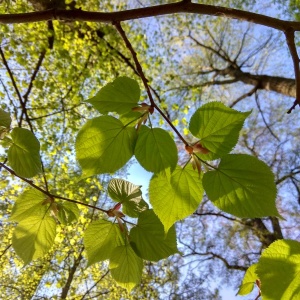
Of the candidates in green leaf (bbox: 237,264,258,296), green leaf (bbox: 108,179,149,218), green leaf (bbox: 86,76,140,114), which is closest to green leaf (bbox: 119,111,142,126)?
green leaf (bbox: 86,76,140,114)

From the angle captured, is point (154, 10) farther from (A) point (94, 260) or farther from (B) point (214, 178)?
(A) point (94, 260)

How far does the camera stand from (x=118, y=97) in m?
0.34

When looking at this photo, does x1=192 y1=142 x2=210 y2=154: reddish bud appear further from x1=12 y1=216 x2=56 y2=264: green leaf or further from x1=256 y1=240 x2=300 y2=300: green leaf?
x1=12 y1=216 x2=56 y2=264: green leaf

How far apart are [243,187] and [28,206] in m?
0.28

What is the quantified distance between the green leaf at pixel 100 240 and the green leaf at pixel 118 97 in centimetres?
15

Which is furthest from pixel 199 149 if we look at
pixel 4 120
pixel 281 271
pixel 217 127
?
pixel 4 120

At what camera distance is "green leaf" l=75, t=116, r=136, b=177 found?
32 cm

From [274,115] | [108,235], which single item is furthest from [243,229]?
[108,235]

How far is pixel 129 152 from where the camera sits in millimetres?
324

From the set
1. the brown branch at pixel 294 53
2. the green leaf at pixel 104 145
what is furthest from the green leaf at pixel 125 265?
the brown branch at pixel 294 53

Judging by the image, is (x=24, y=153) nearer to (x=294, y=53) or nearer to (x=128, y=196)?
(x=128, y=196)

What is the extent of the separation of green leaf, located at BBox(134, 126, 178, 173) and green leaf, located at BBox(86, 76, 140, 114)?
0.05 m

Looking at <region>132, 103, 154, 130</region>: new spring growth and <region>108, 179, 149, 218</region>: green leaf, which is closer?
<region>132, 103, 154, 130</region>: new spring growth

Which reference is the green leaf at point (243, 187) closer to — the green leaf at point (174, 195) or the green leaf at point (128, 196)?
the green leaf at point (174, 195)
